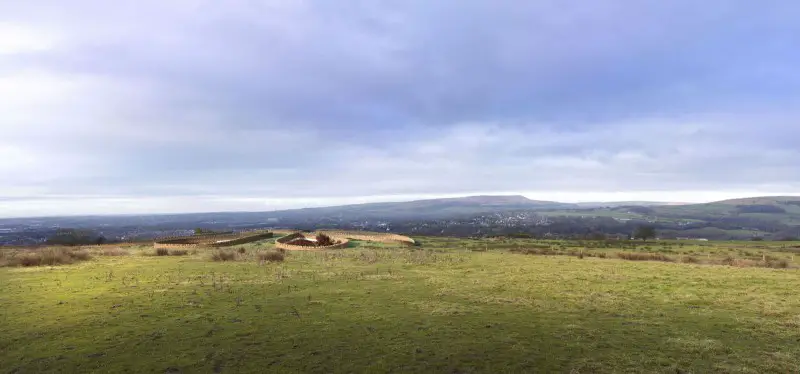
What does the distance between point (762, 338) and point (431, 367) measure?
31.7 feet

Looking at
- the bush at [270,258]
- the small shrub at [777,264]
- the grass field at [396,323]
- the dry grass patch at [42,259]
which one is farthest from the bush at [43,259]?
the small shrub at [777,264]

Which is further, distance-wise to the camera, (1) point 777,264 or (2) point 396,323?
(1) point 777,264

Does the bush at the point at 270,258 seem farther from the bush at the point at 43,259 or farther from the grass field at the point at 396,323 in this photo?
the bush at the point at 43,259

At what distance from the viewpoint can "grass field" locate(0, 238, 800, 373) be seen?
1057 cm

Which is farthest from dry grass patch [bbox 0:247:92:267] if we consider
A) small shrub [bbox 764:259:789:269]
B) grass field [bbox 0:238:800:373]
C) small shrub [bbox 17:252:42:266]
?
small shrub [bbox 764:259:789:269]

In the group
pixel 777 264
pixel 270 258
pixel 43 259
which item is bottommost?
pixel 777 264

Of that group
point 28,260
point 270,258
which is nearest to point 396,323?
point 270,258

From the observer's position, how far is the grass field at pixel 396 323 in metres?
10.6

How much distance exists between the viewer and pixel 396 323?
13.9 metres

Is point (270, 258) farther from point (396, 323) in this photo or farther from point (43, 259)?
point (396, 323)

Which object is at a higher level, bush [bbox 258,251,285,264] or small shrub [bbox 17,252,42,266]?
small shrub [bbox 17,252,42,266]

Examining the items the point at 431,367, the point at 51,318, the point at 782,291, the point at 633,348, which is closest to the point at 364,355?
the point at 431,367

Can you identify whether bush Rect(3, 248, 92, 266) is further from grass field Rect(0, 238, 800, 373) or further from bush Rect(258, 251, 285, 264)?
bush Rect(258, 251, 285, 264)

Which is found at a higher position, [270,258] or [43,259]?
[43,259]
